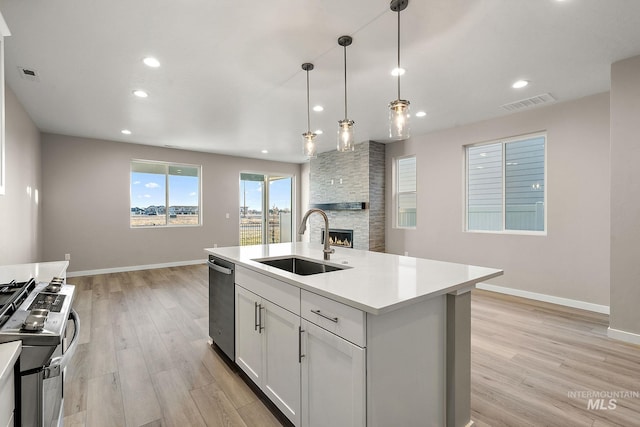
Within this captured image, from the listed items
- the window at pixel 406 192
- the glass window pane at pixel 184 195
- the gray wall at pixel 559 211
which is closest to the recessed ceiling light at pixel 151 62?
the glass window pane at pixel 184 195

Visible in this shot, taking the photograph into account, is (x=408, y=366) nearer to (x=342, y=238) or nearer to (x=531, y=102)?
(x=531, y=102)

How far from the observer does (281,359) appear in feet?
5.59

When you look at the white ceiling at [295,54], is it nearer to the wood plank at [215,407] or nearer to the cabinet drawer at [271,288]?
the cabinet drawer at [271,288]

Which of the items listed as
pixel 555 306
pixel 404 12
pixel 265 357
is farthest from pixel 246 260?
pixel 555 306

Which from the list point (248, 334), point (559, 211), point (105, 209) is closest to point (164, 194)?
point (105, 209)

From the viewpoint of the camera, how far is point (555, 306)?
3.83 meters

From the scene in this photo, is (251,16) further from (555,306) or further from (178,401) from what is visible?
(555,306)

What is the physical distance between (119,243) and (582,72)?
24.8 ft

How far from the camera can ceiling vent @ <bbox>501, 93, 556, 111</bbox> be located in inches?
144

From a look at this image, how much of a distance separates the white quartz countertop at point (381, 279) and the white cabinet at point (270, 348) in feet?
0.74

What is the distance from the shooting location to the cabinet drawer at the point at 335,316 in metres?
1.21

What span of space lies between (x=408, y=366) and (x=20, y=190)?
4906 mm

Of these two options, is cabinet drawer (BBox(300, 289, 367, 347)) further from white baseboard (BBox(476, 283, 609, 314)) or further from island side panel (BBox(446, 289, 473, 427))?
white baseboard (BBox(476, 283, 609, 314))

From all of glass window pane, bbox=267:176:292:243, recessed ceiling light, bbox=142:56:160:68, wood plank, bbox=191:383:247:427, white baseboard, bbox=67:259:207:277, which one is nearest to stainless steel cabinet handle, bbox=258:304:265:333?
wood plank, bbox=191:383:247:427
